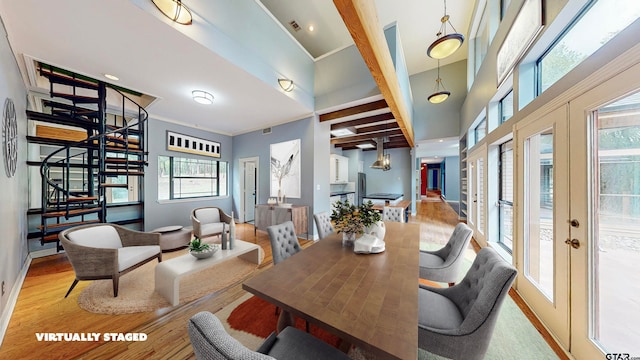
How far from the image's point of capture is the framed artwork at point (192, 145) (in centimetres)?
486

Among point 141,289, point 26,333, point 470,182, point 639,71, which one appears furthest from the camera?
point 470,182

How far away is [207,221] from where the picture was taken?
432 cm

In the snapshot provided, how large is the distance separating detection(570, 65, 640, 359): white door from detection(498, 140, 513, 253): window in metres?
1.99

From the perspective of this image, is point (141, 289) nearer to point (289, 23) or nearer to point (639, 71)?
point (639, 71)

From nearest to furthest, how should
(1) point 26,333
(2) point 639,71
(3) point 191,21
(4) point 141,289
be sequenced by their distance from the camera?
(2) point 639,71 < (1) point 26,333 < (3) point 191,21 < (4) point 141,289

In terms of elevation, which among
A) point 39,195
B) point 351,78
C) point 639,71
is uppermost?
point 351,78

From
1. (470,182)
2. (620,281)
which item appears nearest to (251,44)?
(620,281)

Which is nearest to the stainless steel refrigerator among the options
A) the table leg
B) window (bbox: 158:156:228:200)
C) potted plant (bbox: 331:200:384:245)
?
window (bbox: 158:156:228:200)

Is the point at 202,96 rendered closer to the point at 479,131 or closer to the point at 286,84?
the point at 286,84

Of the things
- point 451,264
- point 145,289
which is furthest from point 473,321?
point 145,289

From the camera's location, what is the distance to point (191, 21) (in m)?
2.12

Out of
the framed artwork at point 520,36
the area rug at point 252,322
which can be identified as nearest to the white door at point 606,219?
the framed artwork at point 520,36

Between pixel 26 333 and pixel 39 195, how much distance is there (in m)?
3.16

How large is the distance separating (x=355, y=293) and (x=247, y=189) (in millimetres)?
5755
